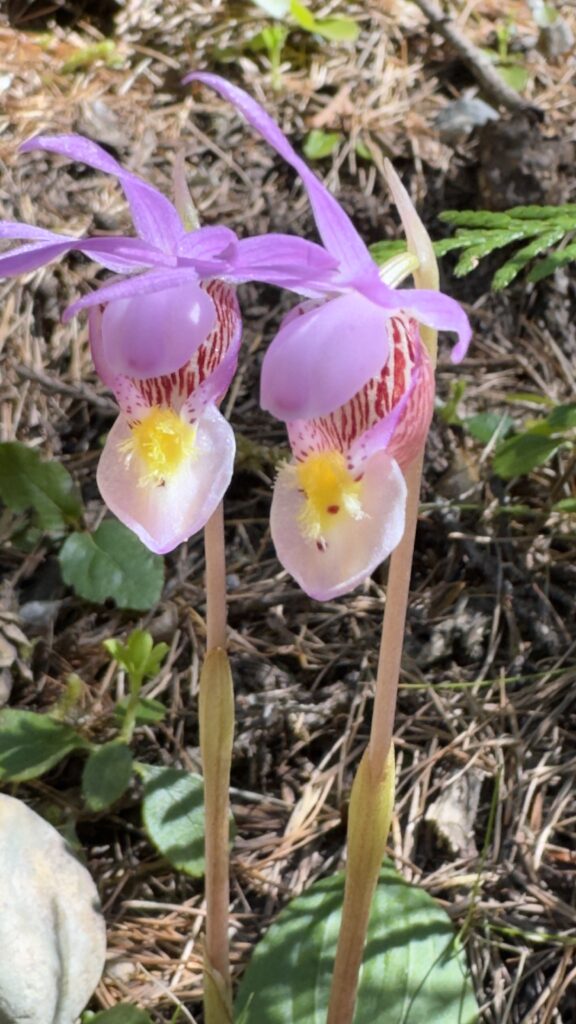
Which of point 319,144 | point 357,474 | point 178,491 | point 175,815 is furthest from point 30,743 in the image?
point 319,144

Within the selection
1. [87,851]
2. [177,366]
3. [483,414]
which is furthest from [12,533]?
[177,366]

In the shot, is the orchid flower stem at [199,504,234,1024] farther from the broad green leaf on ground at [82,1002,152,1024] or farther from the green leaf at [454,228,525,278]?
the green leaf at [454,228,525,278]

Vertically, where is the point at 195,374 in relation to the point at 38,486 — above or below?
above

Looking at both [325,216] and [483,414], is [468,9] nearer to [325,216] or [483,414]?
[483,414]

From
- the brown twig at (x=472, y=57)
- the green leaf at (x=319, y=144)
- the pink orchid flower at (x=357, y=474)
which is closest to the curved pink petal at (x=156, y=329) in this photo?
the pink orchid flower at (x=357, y=474)

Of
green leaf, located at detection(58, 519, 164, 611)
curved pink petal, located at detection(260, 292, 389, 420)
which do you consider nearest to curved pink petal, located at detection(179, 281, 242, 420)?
curved pink petal, located at detection(260, 292, 389, 420)

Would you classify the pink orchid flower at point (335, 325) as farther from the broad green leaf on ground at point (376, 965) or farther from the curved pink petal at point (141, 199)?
the broad green leaf on ground at point (376, 965)

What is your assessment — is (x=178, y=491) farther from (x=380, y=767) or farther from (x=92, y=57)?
(x=92, y=57)
